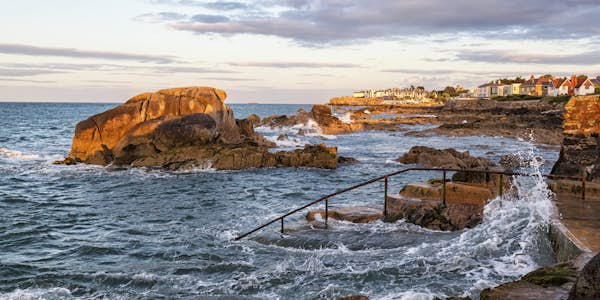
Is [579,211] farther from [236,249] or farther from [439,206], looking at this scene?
[236,249]

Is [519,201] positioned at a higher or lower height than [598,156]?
lower

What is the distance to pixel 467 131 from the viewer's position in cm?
5259

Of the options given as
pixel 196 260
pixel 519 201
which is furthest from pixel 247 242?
pixel 519 201

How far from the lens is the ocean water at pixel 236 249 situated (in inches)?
384

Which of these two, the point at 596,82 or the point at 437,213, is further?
the point at 596,82

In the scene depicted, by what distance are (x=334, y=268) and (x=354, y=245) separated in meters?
1.58

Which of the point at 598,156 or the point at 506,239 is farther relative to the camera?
the point at 598,156

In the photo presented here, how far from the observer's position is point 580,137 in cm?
1541

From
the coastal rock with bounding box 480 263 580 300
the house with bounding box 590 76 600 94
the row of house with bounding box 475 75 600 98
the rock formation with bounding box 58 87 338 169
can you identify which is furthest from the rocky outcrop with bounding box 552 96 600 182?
the house with bounding box 590 76 600 94

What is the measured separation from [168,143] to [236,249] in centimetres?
1816

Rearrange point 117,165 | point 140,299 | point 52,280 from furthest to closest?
point 117,165
point 52,280
point 140,299

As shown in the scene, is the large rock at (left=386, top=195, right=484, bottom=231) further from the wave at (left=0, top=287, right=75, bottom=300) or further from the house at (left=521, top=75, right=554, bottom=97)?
the house at (left=521, top=75, right=554, bottom=97)

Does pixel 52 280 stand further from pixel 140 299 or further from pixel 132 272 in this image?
pixel 140 299

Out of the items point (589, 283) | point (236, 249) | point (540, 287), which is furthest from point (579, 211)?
point (236, 249)
